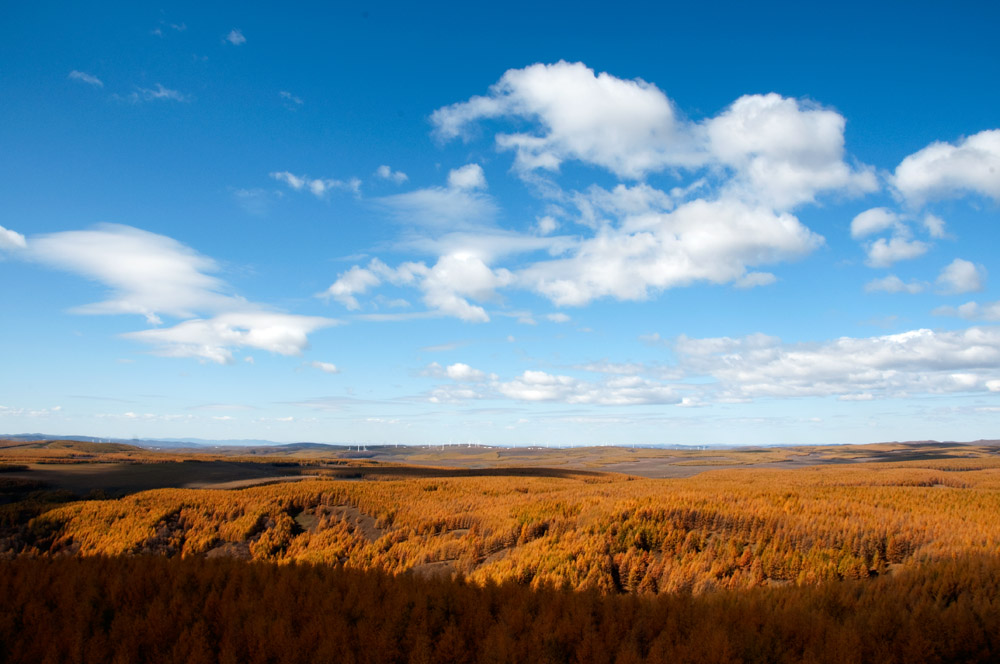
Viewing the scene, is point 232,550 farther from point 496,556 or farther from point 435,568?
point 496,556

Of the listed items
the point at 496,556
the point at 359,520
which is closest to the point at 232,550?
the point at 359,520

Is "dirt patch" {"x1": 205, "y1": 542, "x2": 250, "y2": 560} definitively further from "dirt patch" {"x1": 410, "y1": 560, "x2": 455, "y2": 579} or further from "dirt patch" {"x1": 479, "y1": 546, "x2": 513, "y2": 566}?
"dirt patch" {"x1": 479, "y1": 546, "x2": 513, "y2": 566}

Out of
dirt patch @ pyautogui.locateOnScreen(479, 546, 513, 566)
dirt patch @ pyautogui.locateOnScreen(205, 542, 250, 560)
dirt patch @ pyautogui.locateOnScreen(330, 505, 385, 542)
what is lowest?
dirt patch @ pyautogui.locateOnScreen(205, 542, 250, 560)

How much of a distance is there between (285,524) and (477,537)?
8.27 metres

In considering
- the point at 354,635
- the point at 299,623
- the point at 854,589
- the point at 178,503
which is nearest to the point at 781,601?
the point at 854,589

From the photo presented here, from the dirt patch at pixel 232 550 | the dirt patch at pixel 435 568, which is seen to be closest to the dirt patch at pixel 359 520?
the dirt patch at pixel 232 550

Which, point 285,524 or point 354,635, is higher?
point 354,635

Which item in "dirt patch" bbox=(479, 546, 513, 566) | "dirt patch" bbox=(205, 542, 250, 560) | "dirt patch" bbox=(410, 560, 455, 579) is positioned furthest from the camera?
"dirt patch" bbox=(205, 542, 250, 560)

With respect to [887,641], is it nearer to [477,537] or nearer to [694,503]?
[694,503]

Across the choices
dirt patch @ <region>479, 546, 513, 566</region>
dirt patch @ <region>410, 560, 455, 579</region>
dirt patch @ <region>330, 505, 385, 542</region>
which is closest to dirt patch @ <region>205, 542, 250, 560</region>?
dirt patch @ <region>330, 505, 385, 542</region>

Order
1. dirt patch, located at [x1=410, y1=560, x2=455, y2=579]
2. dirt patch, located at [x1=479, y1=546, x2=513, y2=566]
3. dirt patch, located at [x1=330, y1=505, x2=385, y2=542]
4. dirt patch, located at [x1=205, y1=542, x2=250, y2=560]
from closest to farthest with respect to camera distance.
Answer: dirt patch, located at [x1=410, y1=560, x2=455, y2=579]
dirt patch, located at [x1=479, y1=546, x2=513, y2=566]
dirt patch, located at [x1=205, y1=542, x2=250, y2=560]
dirt patch, located at [x1=330, y1=505, x2=385, y2=542]

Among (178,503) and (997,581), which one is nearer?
(997,581)

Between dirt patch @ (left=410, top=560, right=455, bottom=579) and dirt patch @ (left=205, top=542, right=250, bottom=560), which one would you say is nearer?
dirt patch @ (left=410, top=560, right=455, bottom=579)

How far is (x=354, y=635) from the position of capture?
6727mm
